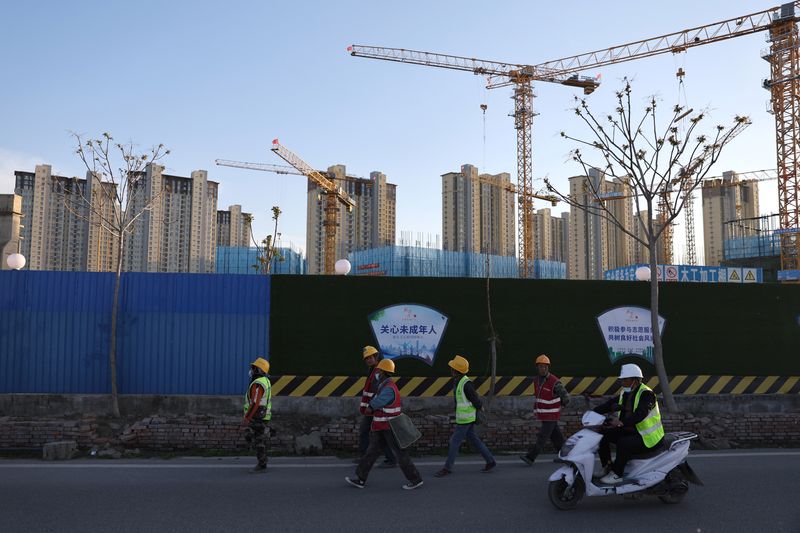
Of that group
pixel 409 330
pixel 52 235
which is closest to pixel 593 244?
pixel 52 235

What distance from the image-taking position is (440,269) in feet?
268

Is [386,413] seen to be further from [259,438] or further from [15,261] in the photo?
[15,261]

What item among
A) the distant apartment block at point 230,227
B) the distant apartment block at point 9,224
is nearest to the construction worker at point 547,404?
the distant apartment block at point 9,224

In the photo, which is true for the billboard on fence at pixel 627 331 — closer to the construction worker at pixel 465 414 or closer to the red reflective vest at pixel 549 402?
the red reflective vest at pixel 549 402

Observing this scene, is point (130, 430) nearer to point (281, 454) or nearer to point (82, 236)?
point (281, 454)

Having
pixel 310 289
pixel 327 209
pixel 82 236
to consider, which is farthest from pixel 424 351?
pixel 82 236

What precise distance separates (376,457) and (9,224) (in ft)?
59.1

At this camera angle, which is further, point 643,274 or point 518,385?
point 643,274

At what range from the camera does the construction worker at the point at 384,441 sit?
25.6 ft

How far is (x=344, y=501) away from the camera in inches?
279

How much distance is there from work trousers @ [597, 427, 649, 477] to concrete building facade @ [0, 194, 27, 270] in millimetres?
20067

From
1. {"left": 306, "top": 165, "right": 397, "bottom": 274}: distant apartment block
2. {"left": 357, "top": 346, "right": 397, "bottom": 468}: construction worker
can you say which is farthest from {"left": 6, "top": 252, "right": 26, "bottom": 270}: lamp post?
{"left": 306, "top": 165, "right": 397, "bottom": 274}: distant apartment block

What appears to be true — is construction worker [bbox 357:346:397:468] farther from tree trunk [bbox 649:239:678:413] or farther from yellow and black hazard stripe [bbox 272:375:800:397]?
tree trunk [bbox 649:239:678:413]

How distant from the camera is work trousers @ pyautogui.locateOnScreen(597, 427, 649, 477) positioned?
6820 millimetres
